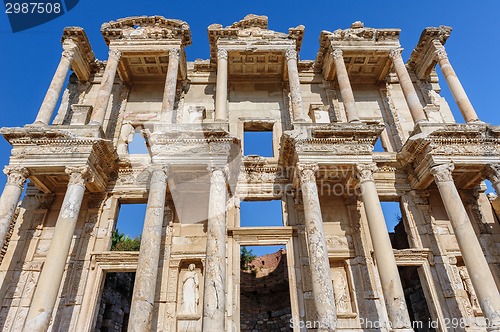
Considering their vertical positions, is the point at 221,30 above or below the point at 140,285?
above

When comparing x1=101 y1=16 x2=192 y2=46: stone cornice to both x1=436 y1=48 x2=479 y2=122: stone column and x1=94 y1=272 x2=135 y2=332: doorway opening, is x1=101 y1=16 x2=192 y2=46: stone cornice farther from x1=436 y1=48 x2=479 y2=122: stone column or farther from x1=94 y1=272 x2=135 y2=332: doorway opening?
x1=94 y1=272 x2=135 y2=332: doorway opening

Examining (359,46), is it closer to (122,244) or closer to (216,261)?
(216,261)

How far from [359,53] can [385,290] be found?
32.9 ft

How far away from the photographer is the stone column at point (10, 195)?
10172 mm

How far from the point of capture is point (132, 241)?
93.2 feet

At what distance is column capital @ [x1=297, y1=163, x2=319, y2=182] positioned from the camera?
1107cm

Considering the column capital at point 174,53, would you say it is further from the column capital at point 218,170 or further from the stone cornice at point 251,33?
the column capital at point 218,170

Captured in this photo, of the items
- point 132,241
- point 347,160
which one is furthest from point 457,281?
point 132,241

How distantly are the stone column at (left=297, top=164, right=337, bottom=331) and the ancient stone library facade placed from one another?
41mm

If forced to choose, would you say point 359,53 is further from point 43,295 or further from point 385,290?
point 43,295

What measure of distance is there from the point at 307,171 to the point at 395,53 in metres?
7.53

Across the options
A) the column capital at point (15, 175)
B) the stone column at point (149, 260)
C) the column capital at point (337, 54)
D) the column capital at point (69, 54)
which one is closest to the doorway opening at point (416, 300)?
the column capital at point (337, 54)

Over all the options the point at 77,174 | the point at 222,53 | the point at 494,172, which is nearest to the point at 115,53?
the point at 222,53

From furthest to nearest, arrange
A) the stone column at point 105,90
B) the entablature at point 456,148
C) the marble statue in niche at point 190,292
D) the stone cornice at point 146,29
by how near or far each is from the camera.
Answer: the stone cornice at point 146,29 < the stone column at point 105,90 < the entablature at point 456,148 < the marble statue in niche at point 190,292
